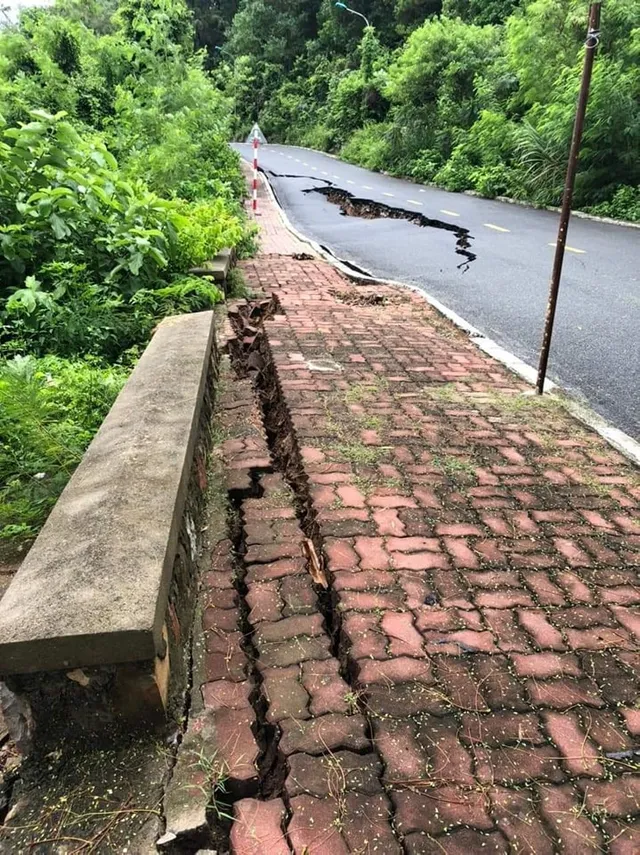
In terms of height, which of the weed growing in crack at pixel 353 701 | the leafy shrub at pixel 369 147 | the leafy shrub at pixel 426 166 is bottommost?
the weed growing in crack at pixel 353 701

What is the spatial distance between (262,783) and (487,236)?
38.5ft

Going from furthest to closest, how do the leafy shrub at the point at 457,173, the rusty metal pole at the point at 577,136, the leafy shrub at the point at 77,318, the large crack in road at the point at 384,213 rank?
1. the leafy shrub at the point at 457,173
2. the large crack in road at the point at 384,213
3. the leafy shrub at the point at 77,318
4. the rusty metal pole at the point at 577,136

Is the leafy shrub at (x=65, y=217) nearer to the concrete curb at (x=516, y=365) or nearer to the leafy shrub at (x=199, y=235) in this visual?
the leafy shrub at (x=199, y=235)

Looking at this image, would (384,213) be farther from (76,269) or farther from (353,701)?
(353,701)

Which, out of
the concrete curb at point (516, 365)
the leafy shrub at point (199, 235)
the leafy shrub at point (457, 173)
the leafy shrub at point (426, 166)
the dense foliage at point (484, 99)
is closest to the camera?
the concrete curb at point (516, 365)

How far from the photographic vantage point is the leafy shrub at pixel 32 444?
2.95 meters

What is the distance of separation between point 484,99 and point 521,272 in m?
16.7

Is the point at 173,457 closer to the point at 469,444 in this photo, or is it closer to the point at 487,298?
the point at 469,444

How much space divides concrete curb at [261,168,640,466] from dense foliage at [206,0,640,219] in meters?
8.34

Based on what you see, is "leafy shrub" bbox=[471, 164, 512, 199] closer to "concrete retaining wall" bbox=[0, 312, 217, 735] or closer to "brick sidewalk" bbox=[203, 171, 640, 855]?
"brick sidewalk" bbox=[203, 171, 640, 855]

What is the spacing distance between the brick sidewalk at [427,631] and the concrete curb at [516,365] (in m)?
0.12

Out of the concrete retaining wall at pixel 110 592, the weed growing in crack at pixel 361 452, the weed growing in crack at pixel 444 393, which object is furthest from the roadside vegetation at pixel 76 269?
the weed growing in crack at pixel 444 393

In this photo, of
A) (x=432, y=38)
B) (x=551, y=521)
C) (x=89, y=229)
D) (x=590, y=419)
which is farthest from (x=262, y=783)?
(x=432, y=38)

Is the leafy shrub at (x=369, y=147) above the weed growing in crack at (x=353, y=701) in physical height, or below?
above
